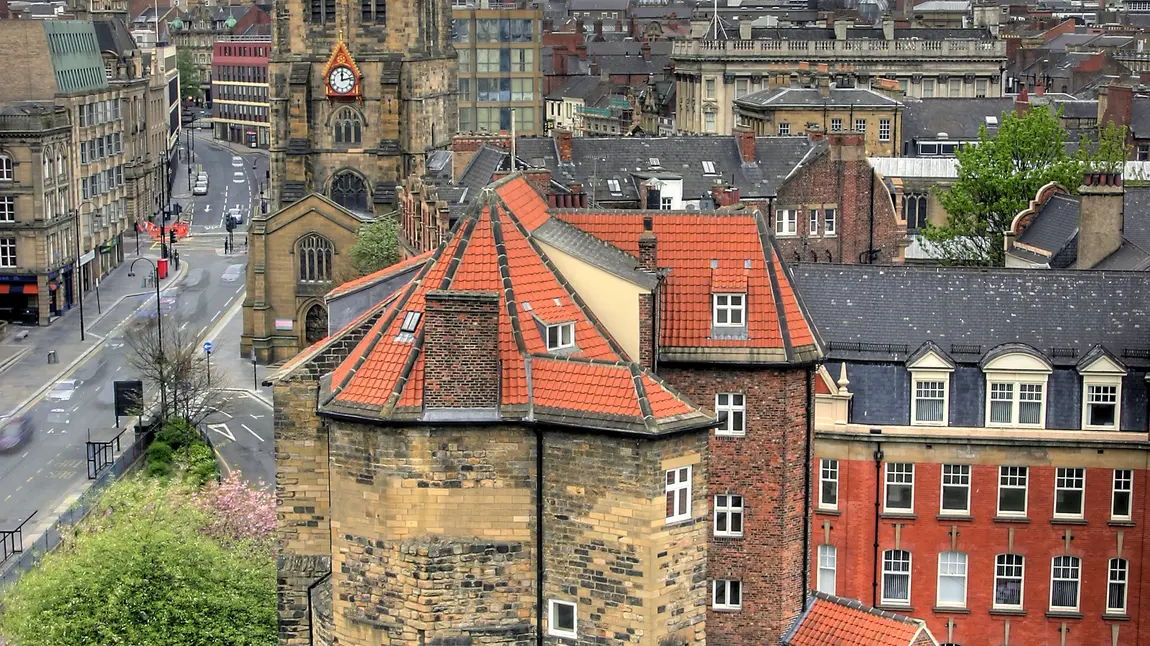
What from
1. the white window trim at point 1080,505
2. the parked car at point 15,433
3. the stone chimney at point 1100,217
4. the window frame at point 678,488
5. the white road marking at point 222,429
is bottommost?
the white road marking at point 222,429

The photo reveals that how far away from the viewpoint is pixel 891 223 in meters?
104

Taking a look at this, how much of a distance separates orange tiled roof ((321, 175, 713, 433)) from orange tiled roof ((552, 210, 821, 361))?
3645 mm

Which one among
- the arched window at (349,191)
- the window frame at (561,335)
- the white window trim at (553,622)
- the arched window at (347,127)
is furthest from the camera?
the arched window at (347,127)

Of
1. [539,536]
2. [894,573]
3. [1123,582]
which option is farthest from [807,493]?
[1123,582]

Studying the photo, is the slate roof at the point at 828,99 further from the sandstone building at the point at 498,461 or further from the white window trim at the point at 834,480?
the sandstone building at the point at 498,461

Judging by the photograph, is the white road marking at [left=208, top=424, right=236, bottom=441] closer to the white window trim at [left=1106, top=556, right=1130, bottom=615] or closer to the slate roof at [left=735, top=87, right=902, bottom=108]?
the slate roof at [left=735, top=87, right=902, bottom=108]

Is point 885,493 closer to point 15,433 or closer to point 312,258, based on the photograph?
point 15,433

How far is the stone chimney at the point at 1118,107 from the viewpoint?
140250 millimetres

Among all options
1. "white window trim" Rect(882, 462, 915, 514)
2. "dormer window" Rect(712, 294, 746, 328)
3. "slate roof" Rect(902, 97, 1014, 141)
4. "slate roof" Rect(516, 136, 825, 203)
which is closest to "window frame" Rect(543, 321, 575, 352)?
"dormer window" Rect(712, 294, 746, 328)

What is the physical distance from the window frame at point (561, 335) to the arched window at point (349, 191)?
83992 millimetres

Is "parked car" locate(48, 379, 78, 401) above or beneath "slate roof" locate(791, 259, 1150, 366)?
beneath

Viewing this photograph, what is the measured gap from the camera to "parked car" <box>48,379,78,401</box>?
111m

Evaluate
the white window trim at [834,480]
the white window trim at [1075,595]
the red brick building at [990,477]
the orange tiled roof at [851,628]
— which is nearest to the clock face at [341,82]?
the red brick building at [990,477]

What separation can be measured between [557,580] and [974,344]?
25.3 metres
